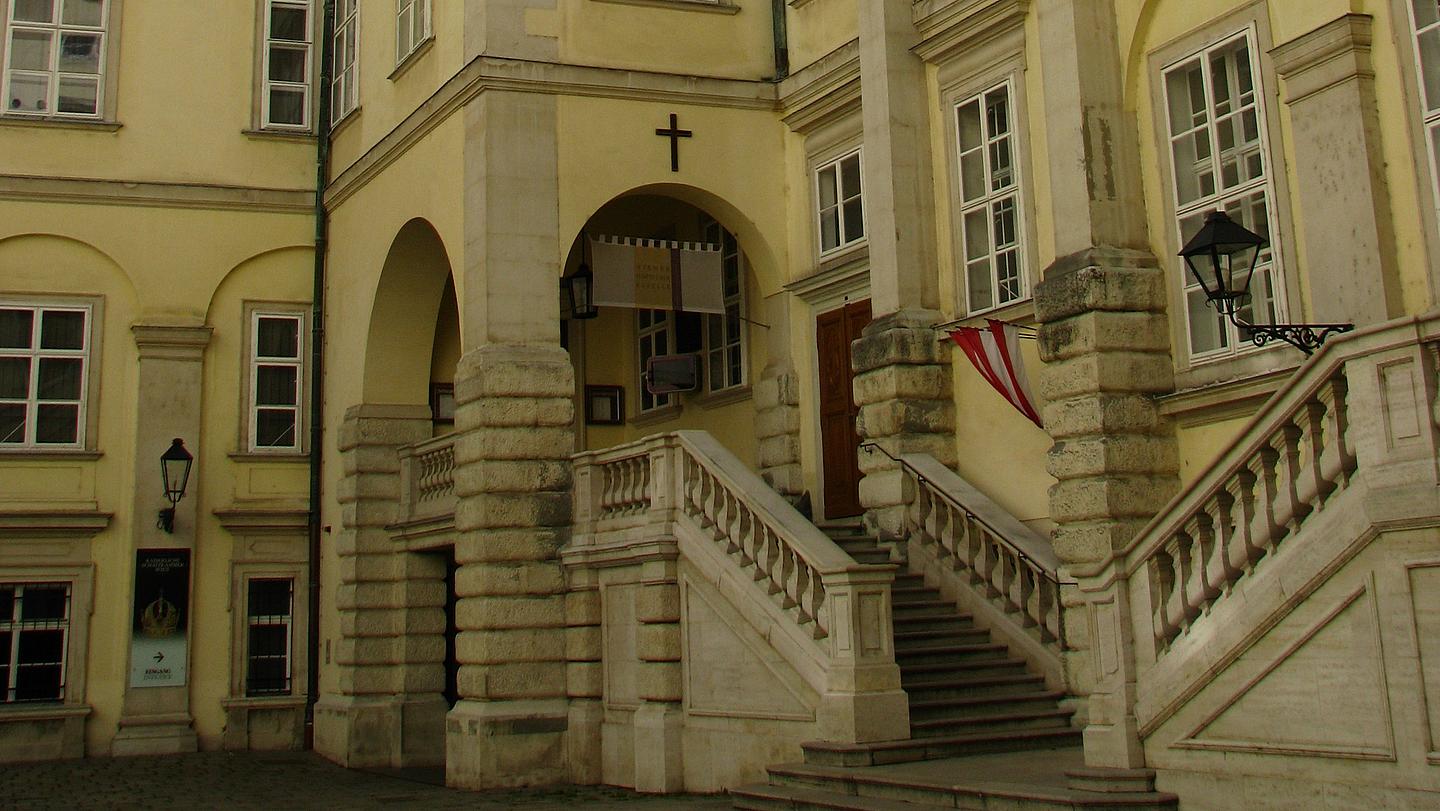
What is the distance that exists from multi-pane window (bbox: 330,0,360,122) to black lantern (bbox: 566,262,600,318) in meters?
5.33

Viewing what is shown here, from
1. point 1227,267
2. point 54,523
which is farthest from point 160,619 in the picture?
point 1227,267

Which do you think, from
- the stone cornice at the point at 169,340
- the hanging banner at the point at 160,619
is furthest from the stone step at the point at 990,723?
the stone cornice at the point at 169,340

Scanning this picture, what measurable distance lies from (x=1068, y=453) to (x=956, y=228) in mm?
3331

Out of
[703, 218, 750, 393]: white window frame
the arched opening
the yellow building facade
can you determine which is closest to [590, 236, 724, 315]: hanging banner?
the arched opening

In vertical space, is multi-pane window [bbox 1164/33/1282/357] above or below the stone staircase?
above

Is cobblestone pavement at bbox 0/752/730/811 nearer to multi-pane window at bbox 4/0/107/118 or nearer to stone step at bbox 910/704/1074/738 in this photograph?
stone step at bbox 910/704/1074/738

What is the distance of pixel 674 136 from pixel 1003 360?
17.2ft

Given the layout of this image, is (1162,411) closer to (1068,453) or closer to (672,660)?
(1068,453)

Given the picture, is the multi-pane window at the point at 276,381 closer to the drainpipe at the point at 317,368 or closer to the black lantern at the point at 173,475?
the drainpipe at the point at 317,368

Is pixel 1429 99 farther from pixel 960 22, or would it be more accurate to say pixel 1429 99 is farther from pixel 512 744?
pixel 512 744

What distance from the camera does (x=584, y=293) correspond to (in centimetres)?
1734

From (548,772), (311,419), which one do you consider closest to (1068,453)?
(548,772)

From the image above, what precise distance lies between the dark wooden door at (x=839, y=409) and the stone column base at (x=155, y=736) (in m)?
9.34

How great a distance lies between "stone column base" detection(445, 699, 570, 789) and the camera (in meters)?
15.3
